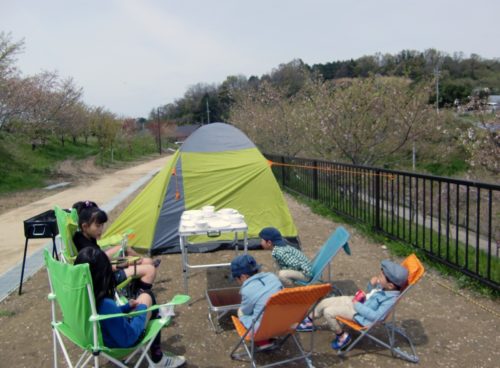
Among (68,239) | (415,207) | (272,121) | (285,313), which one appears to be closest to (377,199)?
(415,207)

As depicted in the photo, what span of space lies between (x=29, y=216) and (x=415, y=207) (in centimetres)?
939

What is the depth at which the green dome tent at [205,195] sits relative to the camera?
6422 mm

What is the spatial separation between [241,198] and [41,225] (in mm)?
2999

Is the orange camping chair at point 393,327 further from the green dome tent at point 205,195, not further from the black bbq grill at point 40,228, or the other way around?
the black bbq grill at point 40,228

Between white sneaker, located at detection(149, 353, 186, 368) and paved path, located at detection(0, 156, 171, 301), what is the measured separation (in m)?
2.84

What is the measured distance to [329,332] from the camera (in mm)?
3857

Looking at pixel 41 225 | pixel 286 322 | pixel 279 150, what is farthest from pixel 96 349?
pixel 279 150

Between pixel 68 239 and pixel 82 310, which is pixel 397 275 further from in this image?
pixel 68 239

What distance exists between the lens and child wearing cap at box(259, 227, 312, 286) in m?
4.16

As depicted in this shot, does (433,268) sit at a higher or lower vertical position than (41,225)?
lower

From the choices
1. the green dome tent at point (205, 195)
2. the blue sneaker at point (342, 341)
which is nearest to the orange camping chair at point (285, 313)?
the blue sneaker at point (342, 341)

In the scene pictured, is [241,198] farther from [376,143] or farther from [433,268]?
[376,143]

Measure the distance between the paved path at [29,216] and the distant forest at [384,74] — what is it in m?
7.82

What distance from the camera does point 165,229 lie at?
6.43m
